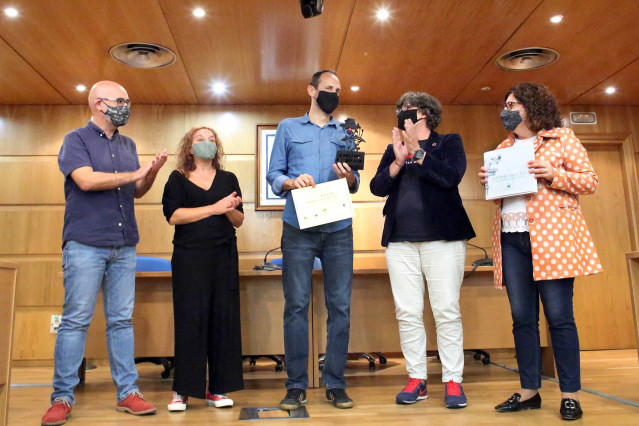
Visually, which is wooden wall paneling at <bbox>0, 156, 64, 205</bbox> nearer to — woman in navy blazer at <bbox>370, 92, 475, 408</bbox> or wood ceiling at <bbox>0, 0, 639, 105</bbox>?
wood ceiling at <bbox>0, 0, 639, 105</bbox>

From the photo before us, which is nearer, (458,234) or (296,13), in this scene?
(458,234)

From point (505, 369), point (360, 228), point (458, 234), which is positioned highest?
point (360, 228)

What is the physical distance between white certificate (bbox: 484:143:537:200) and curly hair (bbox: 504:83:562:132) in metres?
0.15

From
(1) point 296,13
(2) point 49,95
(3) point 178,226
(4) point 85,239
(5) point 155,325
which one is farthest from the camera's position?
(2) point 49,95

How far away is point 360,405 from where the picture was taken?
2.32m

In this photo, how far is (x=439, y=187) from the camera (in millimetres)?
2291

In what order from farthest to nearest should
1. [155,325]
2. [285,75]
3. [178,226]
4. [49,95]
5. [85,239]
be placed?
[49,95]
[285,75]
[155,325]
[178,226]
[85,239]

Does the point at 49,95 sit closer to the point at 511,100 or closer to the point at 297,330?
the point at 297,330

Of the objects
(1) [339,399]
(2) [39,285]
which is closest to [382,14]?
(1) [339,399]

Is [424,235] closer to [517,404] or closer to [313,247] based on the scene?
[313,247]

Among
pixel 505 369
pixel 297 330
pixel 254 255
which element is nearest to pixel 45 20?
pixel 254 255

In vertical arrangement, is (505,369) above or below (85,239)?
below

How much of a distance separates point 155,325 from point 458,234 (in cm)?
188

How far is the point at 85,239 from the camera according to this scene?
7.16 feet
